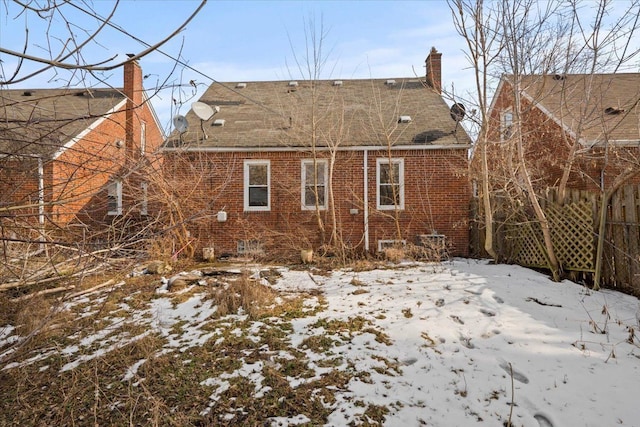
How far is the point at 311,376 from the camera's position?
3832mm

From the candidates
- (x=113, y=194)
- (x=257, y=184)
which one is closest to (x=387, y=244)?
(x=257, y=184)

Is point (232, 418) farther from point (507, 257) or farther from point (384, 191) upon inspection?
point (384, 191)

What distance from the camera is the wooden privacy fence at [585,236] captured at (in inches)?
237

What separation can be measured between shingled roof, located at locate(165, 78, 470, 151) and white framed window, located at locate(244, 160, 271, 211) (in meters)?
0.64

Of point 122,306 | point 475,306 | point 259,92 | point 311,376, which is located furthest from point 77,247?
point 259,92

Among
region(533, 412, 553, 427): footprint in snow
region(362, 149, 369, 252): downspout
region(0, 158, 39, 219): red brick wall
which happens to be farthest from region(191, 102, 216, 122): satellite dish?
region(533, 412, 553, 427): footprint in snow

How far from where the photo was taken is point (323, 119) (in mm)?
11547

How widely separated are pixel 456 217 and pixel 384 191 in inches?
95.8

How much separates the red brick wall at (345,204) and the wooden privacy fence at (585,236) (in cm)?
276

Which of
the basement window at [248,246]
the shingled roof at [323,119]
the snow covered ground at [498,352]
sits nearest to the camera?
the snow covered ground at [498,352]

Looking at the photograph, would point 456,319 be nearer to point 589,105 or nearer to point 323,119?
point 589,105

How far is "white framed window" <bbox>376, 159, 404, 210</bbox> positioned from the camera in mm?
11641

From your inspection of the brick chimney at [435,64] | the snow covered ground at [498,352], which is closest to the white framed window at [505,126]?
the snow covered ground at [498,352]

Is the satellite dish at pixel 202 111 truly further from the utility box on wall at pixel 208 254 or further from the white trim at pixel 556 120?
the white trim at pixel 556 120
